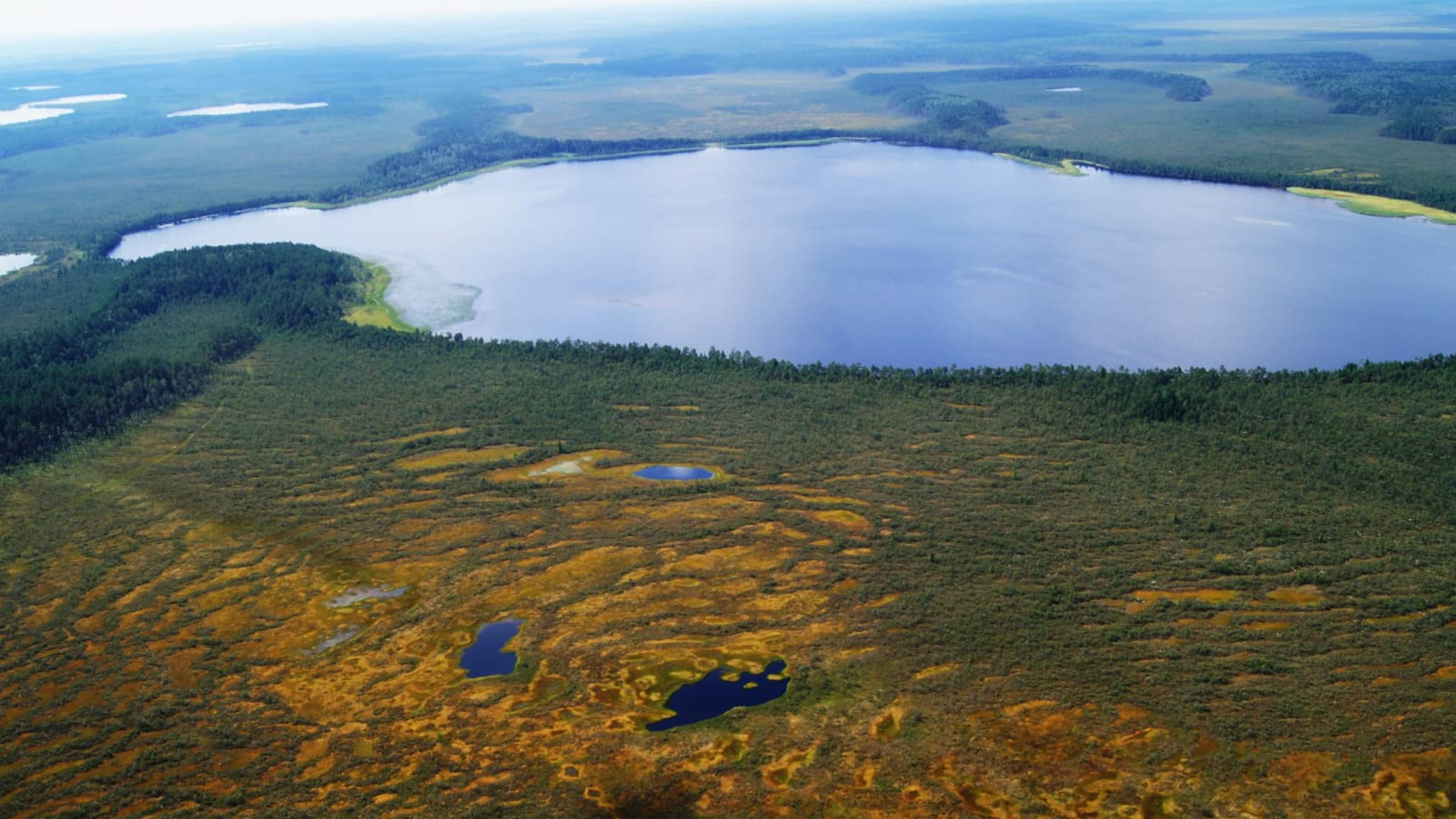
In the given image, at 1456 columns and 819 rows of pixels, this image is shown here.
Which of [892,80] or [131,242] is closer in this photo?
[131,242]

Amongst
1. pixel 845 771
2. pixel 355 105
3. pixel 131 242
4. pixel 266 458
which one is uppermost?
pixel 355 105

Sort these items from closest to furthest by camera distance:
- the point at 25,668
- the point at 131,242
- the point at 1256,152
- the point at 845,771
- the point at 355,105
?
the point at 845,771
the point at 25,668
the point at 131,242
the point at 1256,152
the point at 355,105

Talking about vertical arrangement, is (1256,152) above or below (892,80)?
below

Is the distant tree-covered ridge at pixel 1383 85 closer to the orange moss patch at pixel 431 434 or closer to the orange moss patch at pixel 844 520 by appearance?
the orange moss patch at pixel 844 520

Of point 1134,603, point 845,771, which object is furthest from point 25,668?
point 1134,603

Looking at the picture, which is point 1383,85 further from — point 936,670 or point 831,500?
point 936,670

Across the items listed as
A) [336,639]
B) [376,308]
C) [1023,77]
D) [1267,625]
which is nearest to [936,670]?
[1267,625]

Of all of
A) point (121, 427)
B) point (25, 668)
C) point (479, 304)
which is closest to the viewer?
point (25, 668)

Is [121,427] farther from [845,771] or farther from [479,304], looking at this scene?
[845,771]

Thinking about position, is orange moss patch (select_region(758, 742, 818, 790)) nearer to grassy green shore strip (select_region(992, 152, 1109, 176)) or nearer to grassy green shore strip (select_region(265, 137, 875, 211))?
grassy green shore strip (select_region(265, 137, 875, 211))
